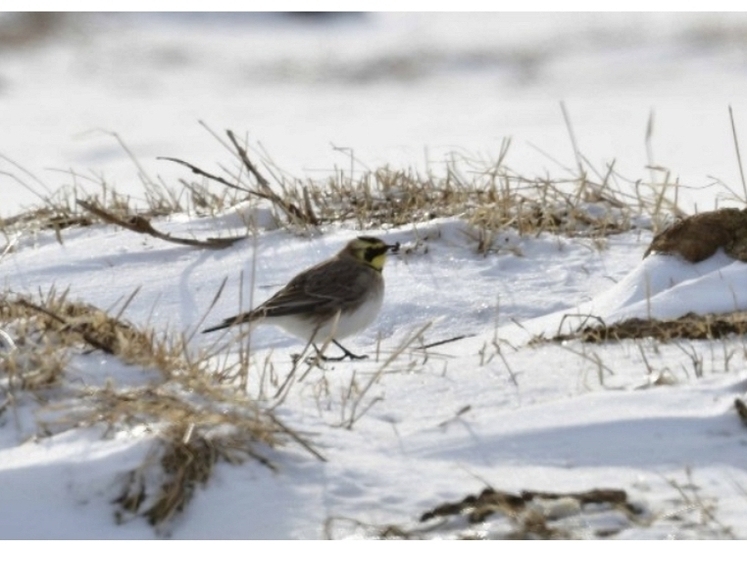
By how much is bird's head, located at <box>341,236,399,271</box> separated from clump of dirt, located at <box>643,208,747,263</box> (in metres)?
1.00

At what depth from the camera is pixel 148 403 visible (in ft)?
13.5

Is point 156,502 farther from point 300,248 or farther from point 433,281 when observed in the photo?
point 300,248

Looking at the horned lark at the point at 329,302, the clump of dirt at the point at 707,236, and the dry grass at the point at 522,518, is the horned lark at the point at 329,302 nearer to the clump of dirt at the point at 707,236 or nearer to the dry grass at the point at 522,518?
the clump of dirt at the point at 707,236

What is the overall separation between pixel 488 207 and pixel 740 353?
6.94ft

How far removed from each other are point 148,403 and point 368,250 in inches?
80.0

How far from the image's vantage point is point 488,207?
6.57 metres

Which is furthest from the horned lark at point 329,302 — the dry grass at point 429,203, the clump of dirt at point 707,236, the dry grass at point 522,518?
the dry grass at point 522,518

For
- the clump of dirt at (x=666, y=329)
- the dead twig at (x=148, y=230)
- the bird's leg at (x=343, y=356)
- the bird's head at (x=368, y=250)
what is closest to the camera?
the clump of dirt at (x=666, y=329)

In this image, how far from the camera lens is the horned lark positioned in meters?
5.64

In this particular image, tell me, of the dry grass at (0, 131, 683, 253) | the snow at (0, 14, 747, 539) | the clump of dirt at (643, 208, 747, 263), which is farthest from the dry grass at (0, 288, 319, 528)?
the dry grass at (0, 131, 683, 253)

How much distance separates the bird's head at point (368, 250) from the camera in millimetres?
5984

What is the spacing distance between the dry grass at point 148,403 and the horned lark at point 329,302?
899 mm

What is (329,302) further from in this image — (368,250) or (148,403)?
(148,403)

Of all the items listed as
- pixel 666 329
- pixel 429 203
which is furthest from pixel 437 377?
pixel 429 203
